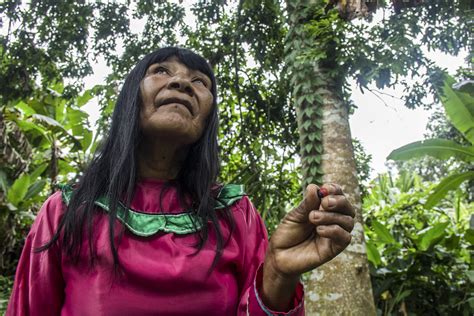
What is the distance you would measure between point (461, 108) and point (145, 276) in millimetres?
3761

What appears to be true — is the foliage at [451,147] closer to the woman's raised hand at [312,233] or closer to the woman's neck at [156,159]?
the woman's neck at [156,159]

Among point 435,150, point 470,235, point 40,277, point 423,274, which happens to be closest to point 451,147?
point 435,150

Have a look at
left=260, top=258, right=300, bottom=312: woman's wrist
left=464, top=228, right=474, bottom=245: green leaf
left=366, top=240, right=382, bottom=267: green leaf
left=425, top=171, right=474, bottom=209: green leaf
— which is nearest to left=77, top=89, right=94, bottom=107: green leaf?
left=366, top=240, right=382, bottom=267: green leaf

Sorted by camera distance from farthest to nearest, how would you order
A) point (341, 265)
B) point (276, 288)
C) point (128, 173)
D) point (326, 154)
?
point (326, 154)
point (341, 265)
point (128, 173)
point (276, 288)

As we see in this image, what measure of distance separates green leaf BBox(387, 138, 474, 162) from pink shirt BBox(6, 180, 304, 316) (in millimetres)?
3032

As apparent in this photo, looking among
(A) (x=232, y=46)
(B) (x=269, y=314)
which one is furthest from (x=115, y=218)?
(A) (x=232, y=46)

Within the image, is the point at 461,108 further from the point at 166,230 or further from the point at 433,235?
the point at 166,230

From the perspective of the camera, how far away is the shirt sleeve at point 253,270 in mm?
1146

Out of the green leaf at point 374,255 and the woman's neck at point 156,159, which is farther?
the green leaf at point 374,255

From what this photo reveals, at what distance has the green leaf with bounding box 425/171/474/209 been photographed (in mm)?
4148

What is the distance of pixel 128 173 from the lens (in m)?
1.42

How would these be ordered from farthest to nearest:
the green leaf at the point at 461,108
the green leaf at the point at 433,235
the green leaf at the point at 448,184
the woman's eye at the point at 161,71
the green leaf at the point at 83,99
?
the green leaf at the point at 83,99
the green leaf at the point at 433,235
the green leaf at the point at 448,184
the green leaf at the point at 461,108
the woman's eye at the point at 161,71

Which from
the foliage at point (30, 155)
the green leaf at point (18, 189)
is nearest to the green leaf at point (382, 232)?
the foliage at point (30, 155)

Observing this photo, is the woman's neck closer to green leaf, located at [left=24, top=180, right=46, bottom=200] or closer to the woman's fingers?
the woman's fingers
